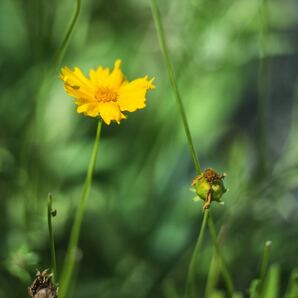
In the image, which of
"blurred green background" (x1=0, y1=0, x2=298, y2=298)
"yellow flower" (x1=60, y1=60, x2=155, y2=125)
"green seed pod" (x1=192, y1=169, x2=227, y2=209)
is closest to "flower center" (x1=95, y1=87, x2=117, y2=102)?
"yellow flower" (x1=60, y1=60, x2=155, y2=125)

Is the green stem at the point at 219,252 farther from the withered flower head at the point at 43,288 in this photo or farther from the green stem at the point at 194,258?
the withered flower head at the point at 43,288

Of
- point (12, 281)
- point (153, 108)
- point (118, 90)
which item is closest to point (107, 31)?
point (153, 108)

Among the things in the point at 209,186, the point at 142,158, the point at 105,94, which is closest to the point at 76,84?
the point at 105,94

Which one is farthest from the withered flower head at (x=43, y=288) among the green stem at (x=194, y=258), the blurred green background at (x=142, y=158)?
the blurred green background at (x=142, y=158)

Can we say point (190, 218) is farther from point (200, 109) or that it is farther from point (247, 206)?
point (200, 109)

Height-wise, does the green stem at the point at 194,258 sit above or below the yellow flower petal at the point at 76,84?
below

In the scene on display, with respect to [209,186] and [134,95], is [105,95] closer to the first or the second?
[134,95]
